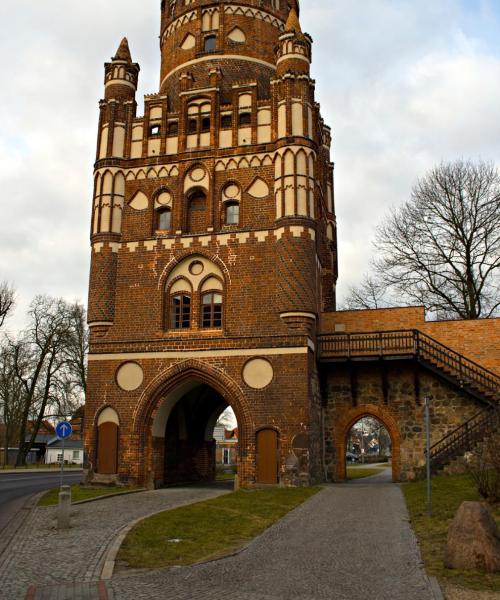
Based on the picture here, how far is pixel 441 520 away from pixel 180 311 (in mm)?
14112

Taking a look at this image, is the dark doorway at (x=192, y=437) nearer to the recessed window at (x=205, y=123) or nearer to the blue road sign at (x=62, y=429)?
the blue road sign at (x=62, y=429)

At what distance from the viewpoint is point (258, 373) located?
23.0 m

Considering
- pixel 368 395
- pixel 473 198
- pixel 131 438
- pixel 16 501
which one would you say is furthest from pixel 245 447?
pixel 473 198

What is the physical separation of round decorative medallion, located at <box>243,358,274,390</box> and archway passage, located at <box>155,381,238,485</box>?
2.73 meters

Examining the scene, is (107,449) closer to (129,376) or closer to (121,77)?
(129,376)

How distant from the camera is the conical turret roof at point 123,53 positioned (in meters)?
28.3

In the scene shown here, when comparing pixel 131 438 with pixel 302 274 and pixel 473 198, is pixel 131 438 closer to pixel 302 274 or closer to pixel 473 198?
pixel 302 274

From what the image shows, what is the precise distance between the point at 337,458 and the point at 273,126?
44.6 feet

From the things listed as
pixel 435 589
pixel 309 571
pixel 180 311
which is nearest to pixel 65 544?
pixel 309 571

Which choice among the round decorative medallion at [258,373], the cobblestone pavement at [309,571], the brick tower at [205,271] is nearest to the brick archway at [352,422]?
the brick tower at [205,271]

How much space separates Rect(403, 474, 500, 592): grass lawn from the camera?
329 inches

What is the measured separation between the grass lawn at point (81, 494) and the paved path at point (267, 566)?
3.93m

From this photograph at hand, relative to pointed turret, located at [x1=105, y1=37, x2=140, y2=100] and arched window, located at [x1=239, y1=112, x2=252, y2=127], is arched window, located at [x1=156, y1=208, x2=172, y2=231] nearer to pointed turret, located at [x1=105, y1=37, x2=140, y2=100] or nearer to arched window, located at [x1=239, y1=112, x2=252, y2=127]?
arched window, located at [x1=239, y1=112, x2=252, y2=127]

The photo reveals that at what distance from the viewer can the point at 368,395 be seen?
2545 centimetres
